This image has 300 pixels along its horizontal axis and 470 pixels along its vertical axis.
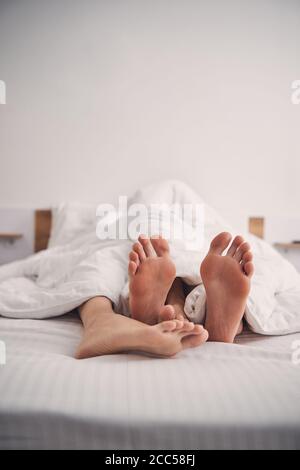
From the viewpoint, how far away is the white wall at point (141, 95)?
201 cm

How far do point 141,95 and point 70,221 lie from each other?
0.88 meters

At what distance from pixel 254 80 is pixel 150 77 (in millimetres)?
633

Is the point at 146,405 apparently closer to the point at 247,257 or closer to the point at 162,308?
the point at 162,308

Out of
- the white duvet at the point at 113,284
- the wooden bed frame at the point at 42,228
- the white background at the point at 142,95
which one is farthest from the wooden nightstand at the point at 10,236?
the white duvet at the point at 113,284

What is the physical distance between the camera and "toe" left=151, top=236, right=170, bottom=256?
2.79 feet

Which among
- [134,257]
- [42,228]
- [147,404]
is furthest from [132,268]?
[42,228]

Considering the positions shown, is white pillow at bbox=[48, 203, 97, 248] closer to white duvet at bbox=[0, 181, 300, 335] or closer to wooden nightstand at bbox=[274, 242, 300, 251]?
white duvet at bbox=[0, 181, 300, 335]

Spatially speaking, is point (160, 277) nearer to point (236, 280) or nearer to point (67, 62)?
point (236, 280)

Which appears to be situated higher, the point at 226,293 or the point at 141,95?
the point at 141,95

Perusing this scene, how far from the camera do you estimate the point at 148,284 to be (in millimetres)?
779

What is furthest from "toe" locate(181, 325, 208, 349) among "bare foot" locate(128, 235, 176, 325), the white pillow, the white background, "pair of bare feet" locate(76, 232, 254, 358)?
the white background

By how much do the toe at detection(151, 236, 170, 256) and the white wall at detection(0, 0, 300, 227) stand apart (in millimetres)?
1233

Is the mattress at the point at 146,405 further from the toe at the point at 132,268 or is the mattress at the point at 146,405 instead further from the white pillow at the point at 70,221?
the white pillow at the point at 70,221
